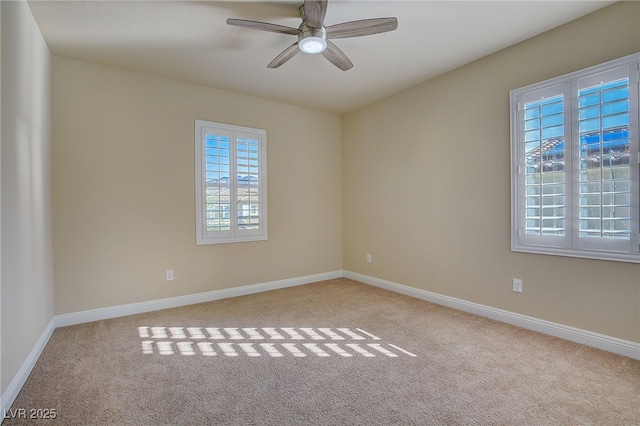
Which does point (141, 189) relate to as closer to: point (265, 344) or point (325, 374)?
point (265, 344)

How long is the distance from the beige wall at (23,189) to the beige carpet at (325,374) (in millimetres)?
334

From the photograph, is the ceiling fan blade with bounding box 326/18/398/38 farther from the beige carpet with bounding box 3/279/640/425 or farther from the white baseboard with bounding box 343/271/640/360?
the white baseboard with bounding box 343/271/640/360

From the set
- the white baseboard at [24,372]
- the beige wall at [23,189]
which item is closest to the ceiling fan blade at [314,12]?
the beige wall at [23,189]

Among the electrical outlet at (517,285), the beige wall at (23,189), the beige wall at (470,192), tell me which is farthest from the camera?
the electrical outlet at (517,285)

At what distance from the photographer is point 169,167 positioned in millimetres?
3721

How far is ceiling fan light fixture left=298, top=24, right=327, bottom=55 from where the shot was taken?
2385mm

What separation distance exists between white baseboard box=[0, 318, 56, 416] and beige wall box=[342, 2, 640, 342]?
12.1 ft

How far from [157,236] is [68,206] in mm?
862

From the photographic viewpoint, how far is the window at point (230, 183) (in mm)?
3934

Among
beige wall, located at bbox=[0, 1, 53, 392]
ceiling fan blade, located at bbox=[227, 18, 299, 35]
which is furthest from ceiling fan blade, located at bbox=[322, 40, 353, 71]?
beige wall, located at bbox=[0, 1, 53, 392]

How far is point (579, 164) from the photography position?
8.49 ft

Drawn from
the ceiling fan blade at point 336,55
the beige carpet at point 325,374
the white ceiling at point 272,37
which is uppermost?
the white ceiling at point 272,37

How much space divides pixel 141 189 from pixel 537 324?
13.7 feet

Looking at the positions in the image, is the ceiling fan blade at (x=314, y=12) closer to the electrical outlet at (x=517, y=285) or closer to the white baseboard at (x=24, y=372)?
the electrical outlet at (x=517, y=285)
